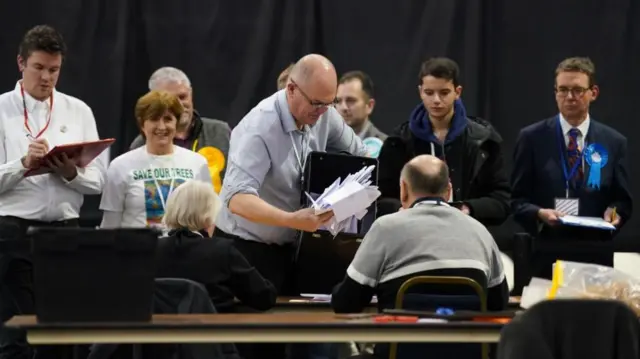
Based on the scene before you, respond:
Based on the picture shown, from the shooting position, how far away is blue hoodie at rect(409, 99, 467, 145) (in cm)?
490

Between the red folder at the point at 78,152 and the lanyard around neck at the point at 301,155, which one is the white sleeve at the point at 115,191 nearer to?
the red folder at the point at 78,152

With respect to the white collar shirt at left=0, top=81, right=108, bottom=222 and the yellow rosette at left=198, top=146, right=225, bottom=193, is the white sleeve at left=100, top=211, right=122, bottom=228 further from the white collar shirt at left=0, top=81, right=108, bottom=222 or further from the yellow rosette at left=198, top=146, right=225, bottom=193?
the yellow rosette at left=198, top=146, right=225, bottom=193

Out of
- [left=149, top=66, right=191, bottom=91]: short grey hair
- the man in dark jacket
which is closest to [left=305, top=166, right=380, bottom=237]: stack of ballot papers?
the man in dark jacket

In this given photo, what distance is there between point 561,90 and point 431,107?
0.89 metres

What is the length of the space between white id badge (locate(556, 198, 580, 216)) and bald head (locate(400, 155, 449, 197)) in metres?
1.74

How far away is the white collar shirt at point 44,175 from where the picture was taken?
4812 mm

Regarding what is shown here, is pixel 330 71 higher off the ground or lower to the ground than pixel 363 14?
lower

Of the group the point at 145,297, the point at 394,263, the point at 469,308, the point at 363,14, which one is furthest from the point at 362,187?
the point at 363,14

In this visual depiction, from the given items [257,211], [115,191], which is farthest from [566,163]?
[115,191]

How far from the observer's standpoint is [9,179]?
4668 mm

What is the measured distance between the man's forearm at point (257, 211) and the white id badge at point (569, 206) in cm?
197

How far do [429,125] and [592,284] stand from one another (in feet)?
5.48

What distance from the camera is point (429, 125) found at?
16.3ft

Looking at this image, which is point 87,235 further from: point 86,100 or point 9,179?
point 86,100
